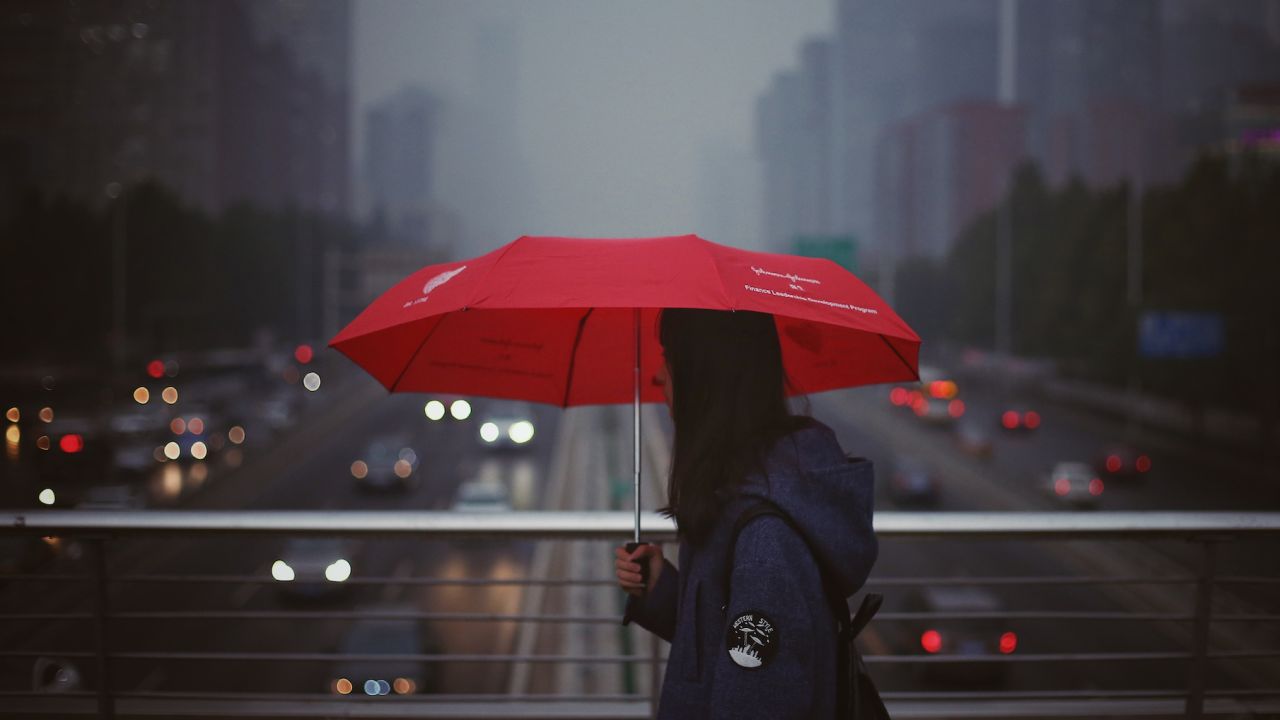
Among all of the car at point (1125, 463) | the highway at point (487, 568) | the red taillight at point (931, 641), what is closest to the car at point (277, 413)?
the highway at point (487, 568)

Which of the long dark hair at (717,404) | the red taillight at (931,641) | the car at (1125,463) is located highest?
the long dark hair at (717,404)

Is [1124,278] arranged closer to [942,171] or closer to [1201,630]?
[942,171]

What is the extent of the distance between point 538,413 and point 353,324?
4003 cm

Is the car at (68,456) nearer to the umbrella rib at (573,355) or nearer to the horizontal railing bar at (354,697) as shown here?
the horizontal railing bar at (354,697)

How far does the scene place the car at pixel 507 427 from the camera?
29250mm

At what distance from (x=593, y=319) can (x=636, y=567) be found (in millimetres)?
692

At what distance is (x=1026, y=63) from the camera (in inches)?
1026

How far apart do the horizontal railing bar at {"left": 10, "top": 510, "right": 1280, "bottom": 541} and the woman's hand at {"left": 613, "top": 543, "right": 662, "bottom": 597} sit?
2.75 feet

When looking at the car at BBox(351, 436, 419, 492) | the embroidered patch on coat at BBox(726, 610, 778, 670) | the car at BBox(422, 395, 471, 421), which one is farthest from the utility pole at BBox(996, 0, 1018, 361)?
the embroidered patch on coat at BBox(726, 610, 778, 670)

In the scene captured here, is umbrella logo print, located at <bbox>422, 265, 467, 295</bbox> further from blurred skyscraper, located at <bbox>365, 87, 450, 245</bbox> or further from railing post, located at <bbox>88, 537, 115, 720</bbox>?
blurred skyscraper, located at <bbox>365, 87, 450, 245</bbox>

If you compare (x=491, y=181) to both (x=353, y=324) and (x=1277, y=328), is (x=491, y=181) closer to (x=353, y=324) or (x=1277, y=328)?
(x=1277, y=328)

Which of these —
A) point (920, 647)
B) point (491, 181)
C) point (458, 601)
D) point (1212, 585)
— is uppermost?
point (491, 181)

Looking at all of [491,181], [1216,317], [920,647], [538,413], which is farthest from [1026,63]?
[538,413]

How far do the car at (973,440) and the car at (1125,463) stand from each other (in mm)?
3979
